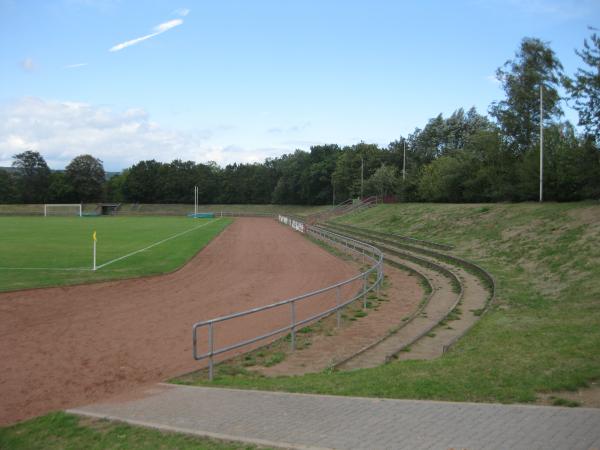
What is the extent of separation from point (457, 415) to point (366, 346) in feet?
17.5

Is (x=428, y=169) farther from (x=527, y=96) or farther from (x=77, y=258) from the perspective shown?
(x=77, y=258)

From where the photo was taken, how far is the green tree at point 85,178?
12269 centimetres

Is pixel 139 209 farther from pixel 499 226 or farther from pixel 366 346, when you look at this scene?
pixel 366 346

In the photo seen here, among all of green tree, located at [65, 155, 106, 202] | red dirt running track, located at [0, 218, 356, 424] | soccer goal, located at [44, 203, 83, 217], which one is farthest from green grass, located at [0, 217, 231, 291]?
green tree, located at [65, 155, 106, 202]

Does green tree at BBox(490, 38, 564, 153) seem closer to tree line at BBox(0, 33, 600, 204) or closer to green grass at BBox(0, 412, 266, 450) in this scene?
tree line at BBox(0, 33, 600, 204)

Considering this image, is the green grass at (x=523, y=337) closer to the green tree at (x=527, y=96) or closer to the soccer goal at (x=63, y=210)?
the green tree at (x=527, y=96)

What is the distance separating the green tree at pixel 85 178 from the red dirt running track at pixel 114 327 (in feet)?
363

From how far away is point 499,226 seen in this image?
28219 millimetres

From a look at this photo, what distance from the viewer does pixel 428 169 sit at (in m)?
Result: 61.5

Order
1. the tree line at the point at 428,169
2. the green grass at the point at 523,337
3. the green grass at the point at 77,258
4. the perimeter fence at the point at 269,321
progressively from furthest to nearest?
the tree line at the point at 428,169 < the green grass at the point at 77,258 < the perimeter fence at the point at 269,321 < the green grass at the point at 523,337

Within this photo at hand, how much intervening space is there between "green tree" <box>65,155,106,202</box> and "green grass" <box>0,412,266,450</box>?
12689 centimetres

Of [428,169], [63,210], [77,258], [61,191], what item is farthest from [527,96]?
[61,191]

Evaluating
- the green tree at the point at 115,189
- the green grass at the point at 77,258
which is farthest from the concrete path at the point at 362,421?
the green tree at the point at 115,189

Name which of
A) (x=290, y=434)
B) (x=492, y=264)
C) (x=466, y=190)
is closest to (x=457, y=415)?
(x=290, y=434)
